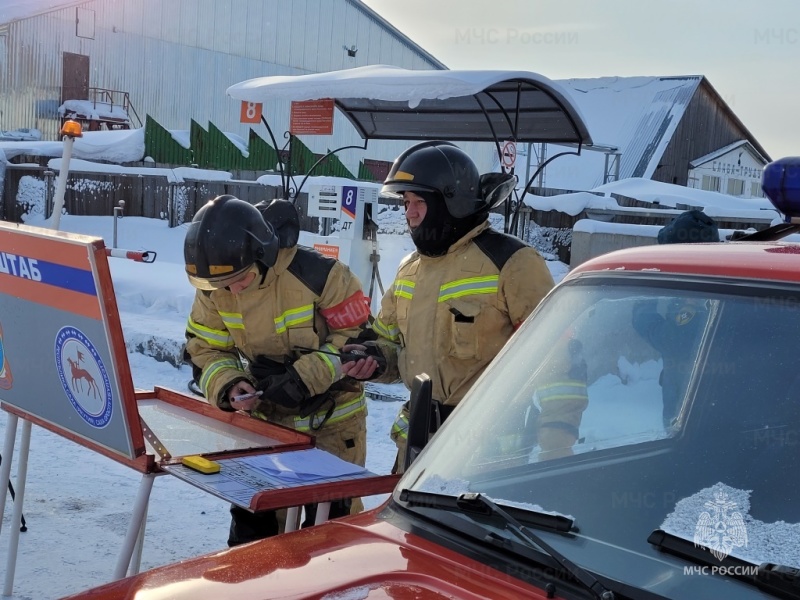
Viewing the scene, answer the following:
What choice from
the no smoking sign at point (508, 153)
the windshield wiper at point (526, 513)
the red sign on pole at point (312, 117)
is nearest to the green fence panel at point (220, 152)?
the red sign on pole at point (312, 117)

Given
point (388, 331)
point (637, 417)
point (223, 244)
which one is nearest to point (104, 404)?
point (223, 244)

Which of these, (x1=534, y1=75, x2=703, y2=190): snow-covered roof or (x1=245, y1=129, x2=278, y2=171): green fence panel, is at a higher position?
Answer: (x1=534, y1=75, x2=703, y2=190): snow-covered roof

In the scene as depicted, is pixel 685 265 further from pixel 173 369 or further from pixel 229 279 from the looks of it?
pixel 173 369

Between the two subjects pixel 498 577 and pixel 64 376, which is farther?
pixel 64 376

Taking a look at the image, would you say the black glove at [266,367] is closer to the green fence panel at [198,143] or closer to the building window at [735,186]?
the green fence panel at [198,143]

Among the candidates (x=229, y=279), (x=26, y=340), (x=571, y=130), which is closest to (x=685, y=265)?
(x=229, y=279)

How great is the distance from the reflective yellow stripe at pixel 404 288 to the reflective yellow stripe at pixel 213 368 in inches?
30.0

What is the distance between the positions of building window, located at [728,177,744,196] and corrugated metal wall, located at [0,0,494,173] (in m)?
13.3

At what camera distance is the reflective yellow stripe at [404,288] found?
3650 millimetres

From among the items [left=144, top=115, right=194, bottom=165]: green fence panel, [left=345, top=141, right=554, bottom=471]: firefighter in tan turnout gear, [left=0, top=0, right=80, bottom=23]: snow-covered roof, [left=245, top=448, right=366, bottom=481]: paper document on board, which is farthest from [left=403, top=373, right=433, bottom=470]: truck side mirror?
[left=0, top=0, right=80, bottom=23]: snow-covered roof

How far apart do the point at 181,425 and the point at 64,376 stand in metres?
0.49

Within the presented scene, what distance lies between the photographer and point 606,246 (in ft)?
37.2

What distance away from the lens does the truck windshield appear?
5.62 ft

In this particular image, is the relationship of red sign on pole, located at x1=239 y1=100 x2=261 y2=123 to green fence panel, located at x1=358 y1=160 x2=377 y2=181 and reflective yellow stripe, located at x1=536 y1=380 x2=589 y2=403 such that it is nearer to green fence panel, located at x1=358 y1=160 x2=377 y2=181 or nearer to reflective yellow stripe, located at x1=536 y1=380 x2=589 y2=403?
reflective yellow stripe, located at x1=536 y1=380 x2=589 y2=403
